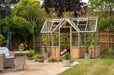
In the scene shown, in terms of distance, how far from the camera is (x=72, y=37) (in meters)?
13.1

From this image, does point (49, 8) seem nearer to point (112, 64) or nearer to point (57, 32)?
point (57, 32)

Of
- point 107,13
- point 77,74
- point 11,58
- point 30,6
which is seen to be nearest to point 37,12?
point 30,6

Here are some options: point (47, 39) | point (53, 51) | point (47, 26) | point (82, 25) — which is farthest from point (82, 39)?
point (47, 26)

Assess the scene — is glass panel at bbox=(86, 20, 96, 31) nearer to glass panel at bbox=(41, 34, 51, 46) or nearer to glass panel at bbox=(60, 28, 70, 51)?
glass panel at bbox=(60, 28, 70, 51)

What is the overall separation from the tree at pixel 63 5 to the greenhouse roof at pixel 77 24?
13.3 feet

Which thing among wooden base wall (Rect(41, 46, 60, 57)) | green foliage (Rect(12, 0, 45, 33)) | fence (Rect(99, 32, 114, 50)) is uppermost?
green foliage (Rect(12, 0, 45, 33))

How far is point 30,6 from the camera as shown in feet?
50.7

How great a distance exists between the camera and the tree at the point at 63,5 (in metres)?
17.7

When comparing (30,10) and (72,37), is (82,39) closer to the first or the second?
(72,37)

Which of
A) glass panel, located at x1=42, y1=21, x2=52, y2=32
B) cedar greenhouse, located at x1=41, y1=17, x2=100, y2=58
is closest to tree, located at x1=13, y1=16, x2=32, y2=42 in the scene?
glass panel, located at x1=42, y1=21, x2=52, y2=32

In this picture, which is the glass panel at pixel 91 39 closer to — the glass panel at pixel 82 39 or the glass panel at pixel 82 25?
the glass panel at pixel 82 39

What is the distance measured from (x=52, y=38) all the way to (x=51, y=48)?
692 mm

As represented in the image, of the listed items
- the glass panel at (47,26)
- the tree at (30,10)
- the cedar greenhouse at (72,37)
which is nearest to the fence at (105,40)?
the cedar greenhouse at (72,37)

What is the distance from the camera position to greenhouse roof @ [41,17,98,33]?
41.7 ft
